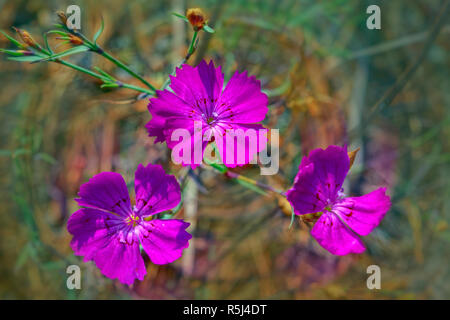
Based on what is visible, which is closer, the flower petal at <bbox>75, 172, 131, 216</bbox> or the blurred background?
the flower petal at <bbox>75, 172, 131, 216</bbox>

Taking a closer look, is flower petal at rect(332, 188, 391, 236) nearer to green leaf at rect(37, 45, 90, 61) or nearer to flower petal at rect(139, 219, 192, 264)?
flower petal at rect(139, 219, 192, 264)

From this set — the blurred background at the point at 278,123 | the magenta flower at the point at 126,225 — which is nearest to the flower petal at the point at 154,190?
the magenta flower at the point at 126,225

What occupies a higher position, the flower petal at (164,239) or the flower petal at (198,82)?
the flower petal at (198,82)

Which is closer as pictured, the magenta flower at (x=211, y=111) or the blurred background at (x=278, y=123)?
the magenta flower at (x=211, y=111)

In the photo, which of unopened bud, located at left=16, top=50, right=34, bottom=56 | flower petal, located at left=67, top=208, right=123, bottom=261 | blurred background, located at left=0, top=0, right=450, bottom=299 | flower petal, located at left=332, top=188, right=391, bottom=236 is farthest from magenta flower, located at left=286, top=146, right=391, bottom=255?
blurred background, located at left=0, top=0, right=450, bottom=299

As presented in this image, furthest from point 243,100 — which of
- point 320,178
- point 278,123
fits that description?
point 278,123

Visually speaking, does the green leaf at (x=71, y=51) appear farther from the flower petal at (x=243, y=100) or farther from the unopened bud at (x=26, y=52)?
the flower petal at (x=243, y=100)

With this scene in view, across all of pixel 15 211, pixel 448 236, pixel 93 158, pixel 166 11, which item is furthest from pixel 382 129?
pixel 15 211

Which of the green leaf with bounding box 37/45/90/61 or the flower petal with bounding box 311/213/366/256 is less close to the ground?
the green leaf with bounding box 37/45/90/61
